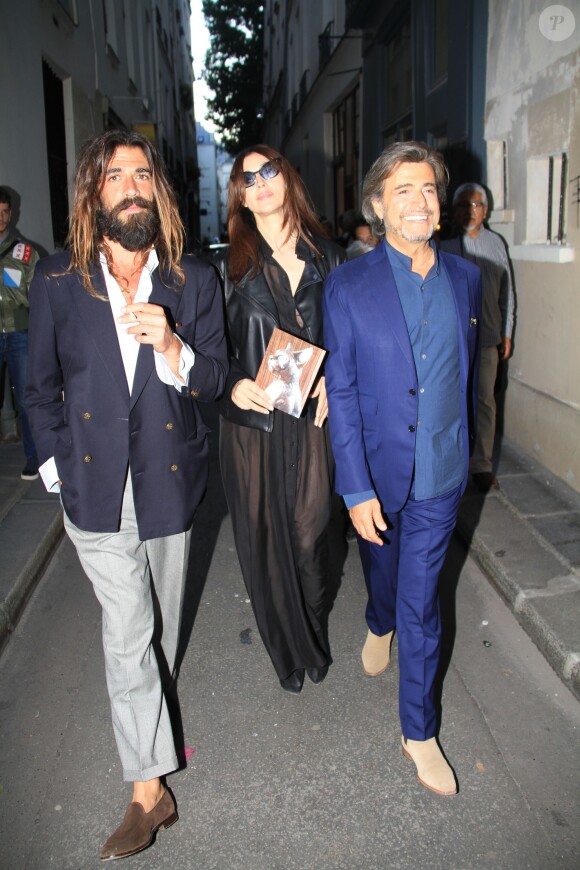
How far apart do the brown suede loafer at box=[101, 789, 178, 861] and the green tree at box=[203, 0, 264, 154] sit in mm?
41358

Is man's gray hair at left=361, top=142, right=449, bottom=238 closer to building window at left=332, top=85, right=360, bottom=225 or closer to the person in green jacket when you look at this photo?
the person in green jacket

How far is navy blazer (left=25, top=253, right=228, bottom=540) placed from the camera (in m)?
2.36

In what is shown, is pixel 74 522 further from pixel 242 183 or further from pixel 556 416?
pixel 556 416

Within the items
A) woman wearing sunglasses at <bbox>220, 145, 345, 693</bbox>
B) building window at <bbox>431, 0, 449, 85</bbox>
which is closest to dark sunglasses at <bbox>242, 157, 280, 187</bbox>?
woman wearing sunglasses at <bbox>220, 145, 345, 693</bbox>

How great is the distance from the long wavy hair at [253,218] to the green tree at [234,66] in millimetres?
39956

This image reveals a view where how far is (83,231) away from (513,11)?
5.85m

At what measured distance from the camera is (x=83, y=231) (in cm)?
238

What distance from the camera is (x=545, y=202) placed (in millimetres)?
6363

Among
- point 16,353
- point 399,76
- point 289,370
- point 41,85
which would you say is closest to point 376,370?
point 289,370

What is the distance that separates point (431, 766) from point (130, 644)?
4.02 feet

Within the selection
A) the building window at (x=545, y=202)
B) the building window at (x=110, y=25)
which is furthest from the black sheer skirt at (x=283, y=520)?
the building window at (x=110, y=25)

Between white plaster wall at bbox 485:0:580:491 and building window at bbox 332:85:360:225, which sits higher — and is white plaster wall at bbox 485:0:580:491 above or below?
below

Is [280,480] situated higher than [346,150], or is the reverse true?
[346,150]

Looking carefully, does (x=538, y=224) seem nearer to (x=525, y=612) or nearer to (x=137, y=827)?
(x=525, y=612)
